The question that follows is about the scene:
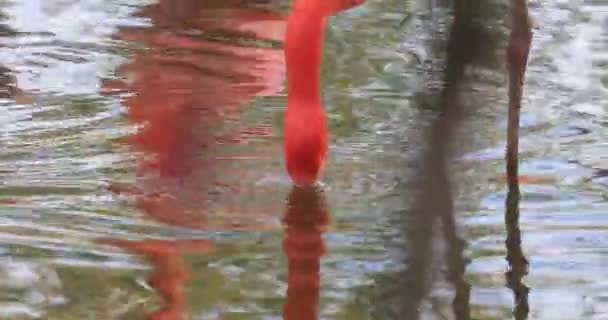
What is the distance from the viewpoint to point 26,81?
7.25ft

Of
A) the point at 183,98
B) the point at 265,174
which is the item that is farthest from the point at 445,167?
the point at 183,98

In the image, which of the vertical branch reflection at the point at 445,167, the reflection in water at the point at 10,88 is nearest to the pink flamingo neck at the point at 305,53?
the vertical branch reflection at the point at 445,167

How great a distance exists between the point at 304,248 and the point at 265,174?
248 mm

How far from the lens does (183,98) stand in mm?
2121

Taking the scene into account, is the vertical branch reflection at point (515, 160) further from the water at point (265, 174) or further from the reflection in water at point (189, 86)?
the reflection in water at point (189, 86)

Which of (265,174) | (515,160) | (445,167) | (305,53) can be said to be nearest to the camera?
(445,167)

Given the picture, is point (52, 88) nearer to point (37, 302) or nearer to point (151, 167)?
point (151, 167)

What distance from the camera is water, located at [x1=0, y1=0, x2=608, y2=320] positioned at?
95 cm

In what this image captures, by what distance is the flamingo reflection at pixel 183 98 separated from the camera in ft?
4.96

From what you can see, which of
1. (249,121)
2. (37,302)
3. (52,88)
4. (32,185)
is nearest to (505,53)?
(37,302)

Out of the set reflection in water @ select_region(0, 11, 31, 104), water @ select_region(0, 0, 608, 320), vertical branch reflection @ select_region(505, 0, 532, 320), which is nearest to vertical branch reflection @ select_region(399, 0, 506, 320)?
water @ select_region(0, 0, 608, 320)

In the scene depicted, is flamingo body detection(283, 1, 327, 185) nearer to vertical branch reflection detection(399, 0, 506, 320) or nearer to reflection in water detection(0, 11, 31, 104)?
vertical branch reflection detection(399, 0, 506, 320)

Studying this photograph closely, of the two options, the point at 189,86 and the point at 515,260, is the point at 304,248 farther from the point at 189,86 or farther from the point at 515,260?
the point at 189,86

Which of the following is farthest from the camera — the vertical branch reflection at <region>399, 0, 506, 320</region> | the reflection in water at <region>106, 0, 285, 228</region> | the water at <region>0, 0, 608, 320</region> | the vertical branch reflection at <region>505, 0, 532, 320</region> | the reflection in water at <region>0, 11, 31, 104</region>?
the reflection in water at <region>0, 11, 31, 104</region>
